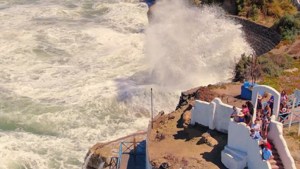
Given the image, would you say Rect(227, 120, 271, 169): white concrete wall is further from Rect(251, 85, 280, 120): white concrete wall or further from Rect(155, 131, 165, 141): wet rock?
Rect(155, 131, 165, 141): wet rock

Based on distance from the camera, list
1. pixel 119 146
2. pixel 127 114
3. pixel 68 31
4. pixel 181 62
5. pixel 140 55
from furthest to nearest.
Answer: pixel 68 31 → pixel 140 55 → pixel 181 62 → pixel 127 114 → pixel 119 146

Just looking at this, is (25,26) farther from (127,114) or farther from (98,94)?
(127,114)

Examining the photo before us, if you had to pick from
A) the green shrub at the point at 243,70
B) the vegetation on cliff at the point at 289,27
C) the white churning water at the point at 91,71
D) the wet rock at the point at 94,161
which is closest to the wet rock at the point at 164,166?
the wet rock at the point at 94,161

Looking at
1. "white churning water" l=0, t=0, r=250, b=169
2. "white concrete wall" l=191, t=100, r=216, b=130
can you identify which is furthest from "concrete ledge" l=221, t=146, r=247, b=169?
"white churning water" l=0, t=0, r=250, b=169

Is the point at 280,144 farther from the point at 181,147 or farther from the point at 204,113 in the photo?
the point at 204,113

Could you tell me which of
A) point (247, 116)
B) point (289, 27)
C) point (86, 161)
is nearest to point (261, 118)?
point (247, 116)

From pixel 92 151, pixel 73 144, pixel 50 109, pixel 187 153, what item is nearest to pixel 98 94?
pixel 50 109

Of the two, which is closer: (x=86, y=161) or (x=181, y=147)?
(x=181, y=147)

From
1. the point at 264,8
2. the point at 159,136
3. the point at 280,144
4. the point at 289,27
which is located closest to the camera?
Answer: the point at 280,144
